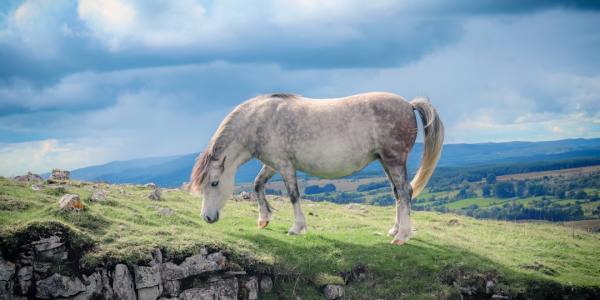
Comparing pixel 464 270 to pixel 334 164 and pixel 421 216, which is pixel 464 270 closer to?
pixel 334 164

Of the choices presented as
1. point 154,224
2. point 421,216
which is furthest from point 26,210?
point 421,216

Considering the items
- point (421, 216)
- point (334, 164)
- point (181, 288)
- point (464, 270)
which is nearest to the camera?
point (181, 288)

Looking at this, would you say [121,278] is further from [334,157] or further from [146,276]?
[334,157]

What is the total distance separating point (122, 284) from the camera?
12242 millimetres

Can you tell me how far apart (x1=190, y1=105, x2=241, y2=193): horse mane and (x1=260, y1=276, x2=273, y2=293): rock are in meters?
3.70

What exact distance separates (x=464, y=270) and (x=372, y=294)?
2.60 m

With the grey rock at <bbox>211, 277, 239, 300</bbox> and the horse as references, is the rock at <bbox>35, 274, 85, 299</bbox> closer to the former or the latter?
the grey rock at <bbox>211, 277, 239, 300</bbox>

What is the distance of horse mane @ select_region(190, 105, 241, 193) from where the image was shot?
51.1 ft

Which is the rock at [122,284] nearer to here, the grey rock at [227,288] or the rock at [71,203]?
the grey rock at [227,288]

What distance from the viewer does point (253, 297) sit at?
13086mm

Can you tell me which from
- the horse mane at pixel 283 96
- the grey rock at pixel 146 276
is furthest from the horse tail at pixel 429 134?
the grey rock at pixel 146 276

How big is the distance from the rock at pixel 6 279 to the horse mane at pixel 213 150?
5.34m

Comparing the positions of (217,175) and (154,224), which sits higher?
(217,175)

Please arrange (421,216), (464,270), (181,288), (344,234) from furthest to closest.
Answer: (421,216), (344,234), (464,270), (181,288)
